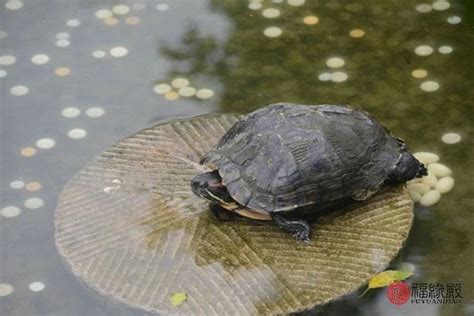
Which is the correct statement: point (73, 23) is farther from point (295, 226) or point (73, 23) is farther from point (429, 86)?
point (295, 226)

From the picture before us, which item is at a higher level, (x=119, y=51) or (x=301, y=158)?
(x=301, y=158)

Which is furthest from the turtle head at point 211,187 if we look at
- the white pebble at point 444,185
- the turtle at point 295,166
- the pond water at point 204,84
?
the white pebble at point 444,185

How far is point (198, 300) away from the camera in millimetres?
2564

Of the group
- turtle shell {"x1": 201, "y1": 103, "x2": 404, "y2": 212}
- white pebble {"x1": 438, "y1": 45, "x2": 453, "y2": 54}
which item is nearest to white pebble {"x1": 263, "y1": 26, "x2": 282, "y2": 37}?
white pebble {"x1": 438, "y1": 45, "x2": 453, "y2": 54}

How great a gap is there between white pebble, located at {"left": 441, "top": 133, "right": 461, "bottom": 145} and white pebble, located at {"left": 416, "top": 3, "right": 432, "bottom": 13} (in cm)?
87

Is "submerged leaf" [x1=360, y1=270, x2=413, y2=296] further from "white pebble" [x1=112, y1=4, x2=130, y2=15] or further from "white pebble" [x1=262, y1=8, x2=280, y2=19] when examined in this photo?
"white pebble" [x1=112, y1=4, x2=130, y2=15]

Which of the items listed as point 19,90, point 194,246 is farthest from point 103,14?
point 194,246

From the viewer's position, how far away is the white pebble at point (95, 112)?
135 inches

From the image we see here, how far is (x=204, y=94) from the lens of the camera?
3.51 m

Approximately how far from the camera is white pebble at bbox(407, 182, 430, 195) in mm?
3016

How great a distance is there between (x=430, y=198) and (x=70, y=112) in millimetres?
1397

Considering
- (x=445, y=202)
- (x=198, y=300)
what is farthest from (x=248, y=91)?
(x=198, y=300)

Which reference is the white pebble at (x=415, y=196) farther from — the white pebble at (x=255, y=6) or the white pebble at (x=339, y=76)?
the white pebble at (x=255, y=6)

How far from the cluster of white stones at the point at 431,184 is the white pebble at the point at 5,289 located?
51.9 inches
